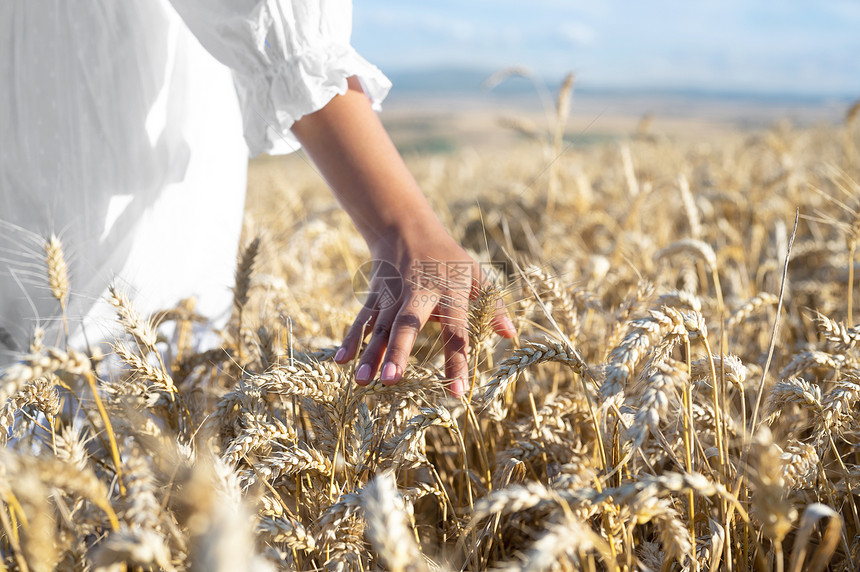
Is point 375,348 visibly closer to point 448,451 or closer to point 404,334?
point 404,334

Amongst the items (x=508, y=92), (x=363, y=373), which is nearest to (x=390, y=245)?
(x=363, y=373)

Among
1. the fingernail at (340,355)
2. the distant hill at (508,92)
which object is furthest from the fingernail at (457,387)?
the distant hill at (508,92)

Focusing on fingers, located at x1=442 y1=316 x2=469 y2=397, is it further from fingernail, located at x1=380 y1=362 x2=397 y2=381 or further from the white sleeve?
the white sleeve

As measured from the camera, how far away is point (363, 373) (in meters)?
0.92

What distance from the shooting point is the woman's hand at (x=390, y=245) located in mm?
943

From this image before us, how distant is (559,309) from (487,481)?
1.22ft

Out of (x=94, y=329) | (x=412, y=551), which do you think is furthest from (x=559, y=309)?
(x=94, y=329)

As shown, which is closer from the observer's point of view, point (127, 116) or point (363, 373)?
point (363, 373)

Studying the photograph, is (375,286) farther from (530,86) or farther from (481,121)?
(481,121)

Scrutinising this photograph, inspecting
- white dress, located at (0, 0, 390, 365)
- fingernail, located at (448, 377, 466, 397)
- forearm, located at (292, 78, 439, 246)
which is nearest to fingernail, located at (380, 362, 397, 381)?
fingernail, located at (448, 377, 466, 397)

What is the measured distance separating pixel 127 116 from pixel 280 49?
→ 463 millimetres

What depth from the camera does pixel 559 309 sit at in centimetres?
108

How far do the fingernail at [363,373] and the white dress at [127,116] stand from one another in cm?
54

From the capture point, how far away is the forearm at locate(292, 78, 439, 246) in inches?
41.5
